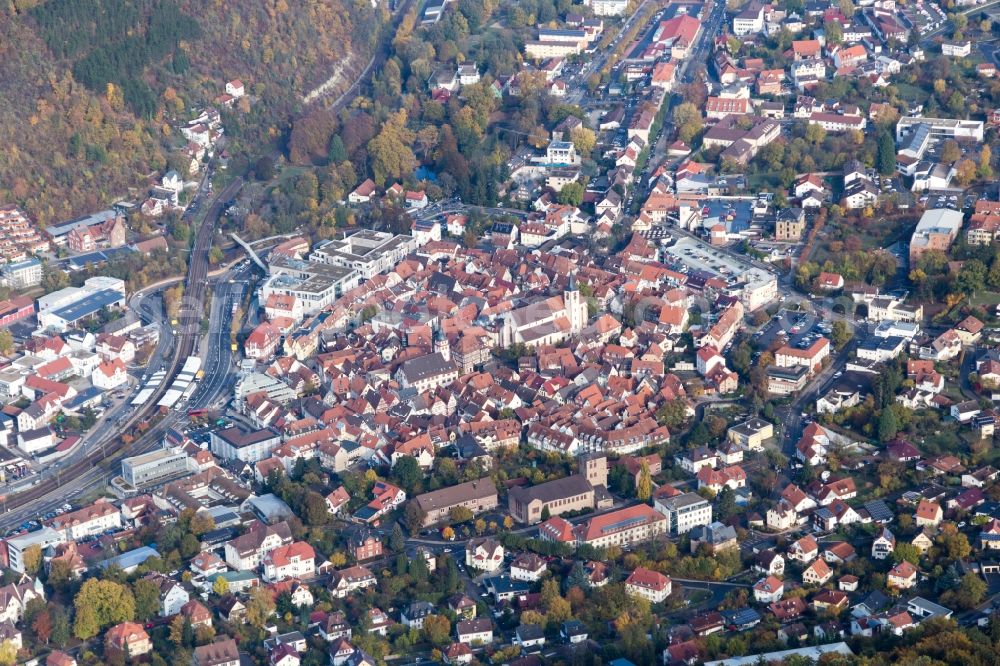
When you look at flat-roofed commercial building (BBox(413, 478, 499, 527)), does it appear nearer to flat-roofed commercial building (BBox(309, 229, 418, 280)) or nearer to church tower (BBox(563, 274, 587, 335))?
church tower (BBox(563, 274, 587, 335))

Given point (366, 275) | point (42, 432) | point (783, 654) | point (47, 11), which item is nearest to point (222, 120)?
point (47, 11)

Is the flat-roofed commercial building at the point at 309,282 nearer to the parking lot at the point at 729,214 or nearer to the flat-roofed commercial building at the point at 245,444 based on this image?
the flat-roofed commercial building at the point at 245,444

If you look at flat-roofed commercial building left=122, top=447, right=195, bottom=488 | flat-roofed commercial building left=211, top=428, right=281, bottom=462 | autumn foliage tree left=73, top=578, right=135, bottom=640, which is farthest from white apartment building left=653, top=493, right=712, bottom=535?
autumn foliage tree left=73, top=578, right=135, bottom=640

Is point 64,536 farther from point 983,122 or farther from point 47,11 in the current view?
point 983,122

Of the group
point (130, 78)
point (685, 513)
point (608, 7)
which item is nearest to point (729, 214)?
point (685, 513)

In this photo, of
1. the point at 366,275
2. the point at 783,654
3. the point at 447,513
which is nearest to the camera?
the point at 783,654
